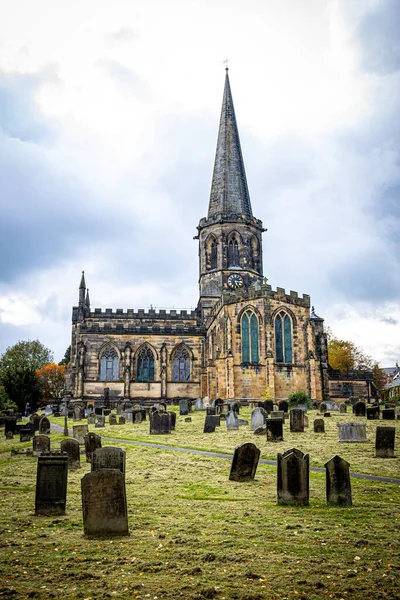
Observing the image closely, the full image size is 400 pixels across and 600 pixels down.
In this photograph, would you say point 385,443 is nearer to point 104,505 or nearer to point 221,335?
point 104,505

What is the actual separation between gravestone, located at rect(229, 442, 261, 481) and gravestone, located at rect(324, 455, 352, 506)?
7.54 ft

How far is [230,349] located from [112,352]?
492 inches

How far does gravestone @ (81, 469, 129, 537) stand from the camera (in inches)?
265

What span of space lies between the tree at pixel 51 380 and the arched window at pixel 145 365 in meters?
21.1

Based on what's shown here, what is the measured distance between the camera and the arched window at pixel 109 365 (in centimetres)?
4384

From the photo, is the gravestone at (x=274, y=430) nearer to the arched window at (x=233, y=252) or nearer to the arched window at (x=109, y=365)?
the arched window at (x=109, y=365)

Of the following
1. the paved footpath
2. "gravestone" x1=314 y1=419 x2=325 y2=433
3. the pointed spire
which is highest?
the pointed spire

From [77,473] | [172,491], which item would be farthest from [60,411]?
[172,491]

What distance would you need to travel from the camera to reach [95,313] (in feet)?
163

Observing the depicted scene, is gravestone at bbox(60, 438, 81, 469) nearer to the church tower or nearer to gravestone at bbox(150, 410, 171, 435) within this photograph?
gravestone at bbox(150, 410, 171, 435)

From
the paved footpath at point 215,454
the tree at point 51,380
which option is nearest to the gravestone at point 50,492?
the paved footpath at point 215,454

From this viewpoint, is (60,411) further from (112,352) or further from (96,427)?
(96,427)

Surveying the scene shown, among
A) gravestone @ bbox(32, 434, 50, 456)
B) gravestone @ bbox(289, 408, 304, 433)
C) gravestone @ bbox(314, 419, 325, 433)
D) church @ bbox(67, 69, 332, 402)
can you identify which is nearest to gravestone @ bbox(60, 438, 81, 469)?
gravestone @ bbox(32, 434, 50, 456)

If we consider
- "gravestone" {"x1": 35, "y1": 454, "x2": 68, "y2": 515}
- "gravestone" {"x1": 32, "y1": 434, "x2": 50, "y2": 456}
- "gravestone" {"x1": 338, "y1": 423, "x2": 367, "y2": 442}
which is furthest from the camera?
"gravestone" {"x1": 338, "y1": 423, "x2": 367, "y2": 442}
